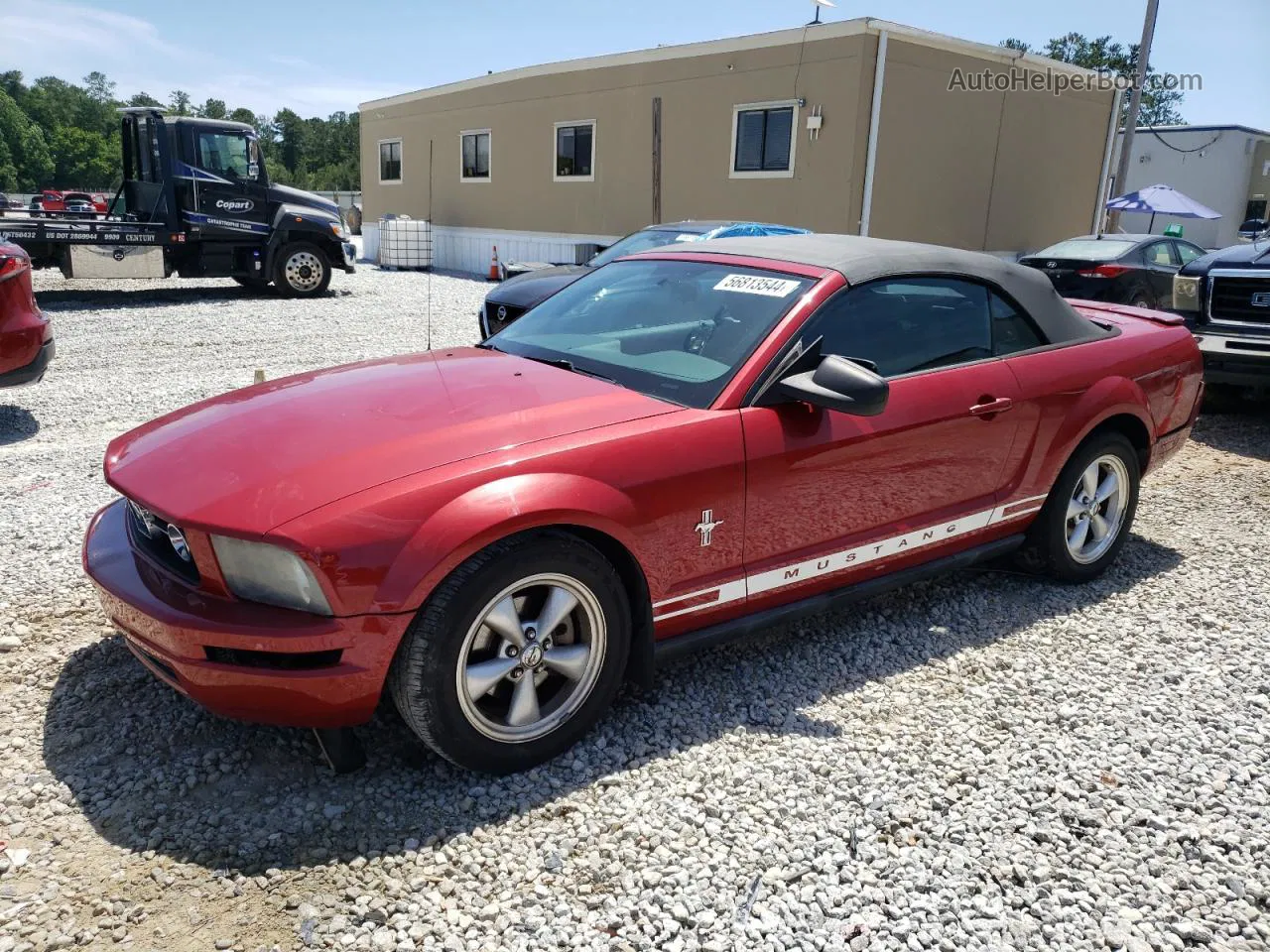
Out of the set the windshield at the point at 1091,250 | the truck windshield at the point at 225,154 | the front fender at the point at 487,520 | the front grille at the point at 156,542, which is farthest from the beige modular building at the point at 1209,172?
the front grille at the point at 156,542

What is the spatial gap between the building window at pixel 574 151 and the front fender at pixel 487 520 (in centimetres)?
1729

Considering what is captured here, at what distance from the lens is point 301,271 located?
14.7 m

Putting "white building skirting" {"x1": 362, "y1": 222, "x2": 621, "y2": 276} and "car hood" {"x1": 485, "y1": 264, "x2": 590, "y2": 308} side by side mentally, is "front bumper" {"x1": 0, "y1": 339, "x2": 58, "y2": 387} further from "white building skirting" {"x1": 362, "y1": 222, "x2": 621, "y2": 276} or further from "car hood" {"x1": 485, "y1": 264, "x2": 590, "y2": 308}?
"white building skirting" {"x1": 362, "y1": 222, "x2": 621, "y2": 276}

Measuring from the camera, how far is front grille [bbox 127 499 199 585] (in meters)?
2.60

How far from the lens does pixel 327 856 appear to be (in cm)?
240

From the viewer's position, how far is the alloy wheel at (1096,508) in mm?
4164

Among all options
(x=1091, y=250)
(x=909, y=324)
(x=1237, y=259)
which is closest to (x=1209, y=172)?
(x=1091, y=250)

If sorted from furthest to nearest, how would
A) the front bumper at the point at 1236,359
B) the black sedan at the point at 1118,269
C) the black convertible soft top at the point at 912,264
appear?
the black sedan at the point at 1118,269
the front bumper at the point at 1236,359
the black convertible soft top at the point at 912,264

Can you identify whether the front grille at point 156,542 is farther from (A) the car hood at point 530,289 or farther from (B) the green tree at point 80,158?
(B) the green tree at point 80,158

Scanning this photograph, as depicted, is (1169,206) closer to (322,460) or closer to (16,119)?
(322,460)

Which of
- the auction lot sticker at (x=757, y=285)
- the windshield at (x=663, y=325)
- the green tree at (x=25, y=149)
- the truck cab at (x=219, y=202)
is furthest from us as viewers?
the green tree at (x=25, y=149)

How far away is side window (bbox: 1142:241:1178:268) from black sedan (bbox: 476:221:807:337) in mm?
5047

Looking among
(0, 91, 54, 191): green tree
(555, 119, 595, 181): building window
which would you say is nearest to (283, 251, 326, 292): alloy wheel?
(555, 119, 595, 181): building window

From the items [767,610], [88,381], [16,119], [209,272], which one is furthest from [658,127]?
[16,119]
